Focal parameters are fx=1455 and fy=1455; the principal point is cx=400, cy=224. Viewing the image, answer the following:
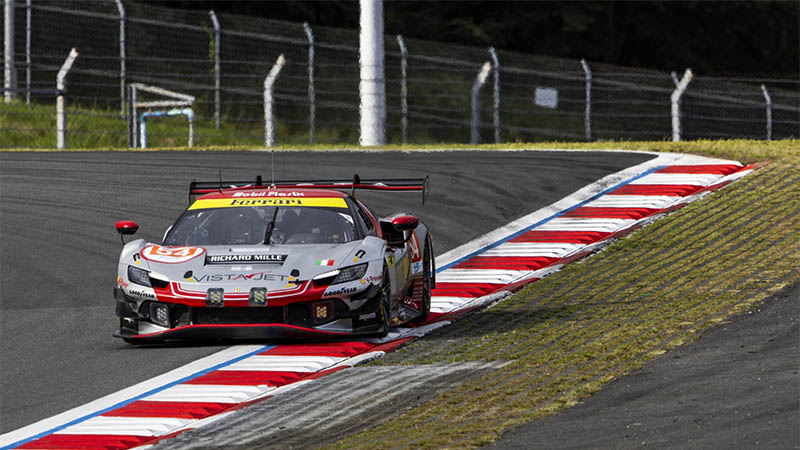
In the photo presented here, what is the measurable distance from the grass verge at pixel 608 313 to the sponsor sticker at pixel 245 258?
116cm

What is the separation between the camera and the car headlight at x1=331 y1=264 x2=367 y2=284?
10680 mm

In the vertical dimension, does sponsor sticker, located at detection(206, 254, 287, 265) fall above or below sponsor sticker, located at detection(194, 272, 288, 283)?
above

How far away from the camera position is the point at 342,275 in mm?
10703

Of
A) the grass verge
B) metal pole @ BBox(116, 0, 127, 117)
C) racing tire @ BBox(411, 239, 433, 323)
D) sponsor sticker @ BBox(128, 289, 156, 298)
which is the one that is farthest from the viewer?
metal pole @ BBox(116, 0, 127, 117)

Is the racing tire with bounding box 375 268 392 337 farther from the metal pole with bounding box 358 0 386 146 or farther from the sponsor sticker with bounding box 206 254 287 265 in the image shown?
the metal pole with bounding box 358 0 386 146

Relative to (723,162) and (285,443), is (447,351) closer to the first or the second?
(285,443)

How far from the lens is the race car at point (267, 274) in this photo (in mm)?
10523

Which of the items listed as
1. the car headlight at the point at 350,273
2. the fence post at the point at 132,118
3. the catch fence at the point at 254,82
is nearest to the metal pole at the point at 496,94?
the catch fence at the point at 254,82

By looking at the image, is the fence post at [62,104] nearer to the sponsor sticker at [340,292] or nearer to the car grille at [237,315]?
the car grille at [237,315]

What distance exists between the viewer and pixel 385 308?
432 inches

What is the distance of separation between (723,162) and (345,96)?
12.4 metres

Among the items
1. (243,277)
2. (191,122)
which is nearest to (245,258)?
(243,277)

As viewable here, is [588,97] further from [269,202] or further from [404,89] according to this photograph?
[269,202]

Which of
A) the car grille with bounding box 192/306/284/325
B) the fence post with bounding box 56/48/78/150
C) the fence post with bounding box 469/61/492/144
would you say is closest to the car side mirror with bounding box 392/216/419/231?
the car grille with bounding box 192/306/284/325
